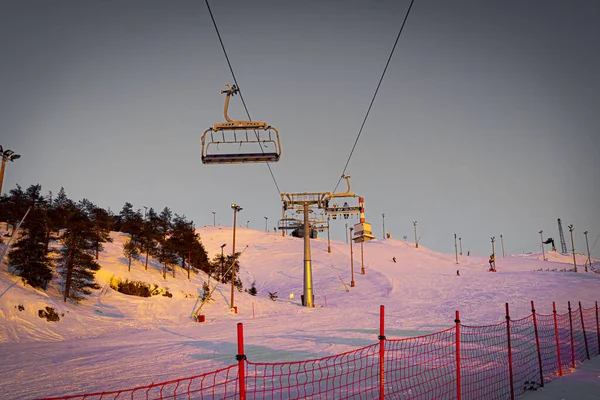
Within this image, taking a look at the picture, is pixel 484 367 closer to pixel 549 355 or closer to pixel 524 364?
pixel 524 364

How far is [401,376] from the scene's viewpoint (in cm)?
1051

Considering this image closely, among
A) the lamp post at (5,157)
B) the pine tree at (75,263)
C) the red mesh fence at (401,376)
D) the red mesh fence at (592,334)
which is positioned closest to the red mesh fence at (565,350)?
the red mesh fence at (401,376)

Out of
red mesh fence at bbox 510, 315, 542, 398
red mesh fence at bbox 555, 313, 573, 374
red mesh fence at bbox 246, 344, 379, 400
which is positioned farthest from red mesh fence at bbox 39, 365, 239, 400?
red mesh fence at bbox 555, 313, 573, 374

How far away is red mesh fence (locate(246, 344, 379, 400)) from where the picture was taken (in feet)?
28.7

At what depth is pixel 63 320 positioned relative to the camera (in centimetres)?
2403

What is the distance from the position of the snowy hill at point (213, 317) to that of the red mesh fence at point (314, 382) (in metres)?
1.76

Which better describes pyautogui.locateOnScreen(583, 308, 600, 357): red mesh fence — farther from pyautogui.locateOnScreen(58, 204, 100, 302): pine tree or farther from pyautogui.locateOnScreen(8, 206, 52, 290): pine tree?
pyautogui.locateOnScreen(8, 206, 52, 290): pine tree

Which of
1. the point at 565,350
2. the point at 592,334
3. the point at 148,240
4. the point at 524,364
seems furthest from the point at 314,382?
the point at 148,240

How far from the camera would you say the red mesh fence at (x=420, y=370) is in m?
9.15

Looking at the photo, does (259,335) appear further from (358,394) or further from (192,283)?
(192,283)

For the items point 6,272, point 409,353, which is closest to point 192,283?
point 6,272

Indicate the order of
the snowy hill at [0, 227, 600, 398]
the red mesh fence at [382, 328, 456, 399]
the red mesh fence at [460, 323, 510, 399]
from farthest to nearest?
the snowy hill at [0, 227, 600, 398]
the red mesh fence at [460, 323, 510, 399]
the red mesh fence at [382, 328, 456, 399]

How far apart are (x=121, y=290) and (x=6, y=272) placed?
933 cm

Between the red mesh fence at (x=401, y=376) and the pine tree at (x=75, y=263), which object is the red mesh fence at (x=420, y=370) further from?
the pine tree at (x=75, y=263)
